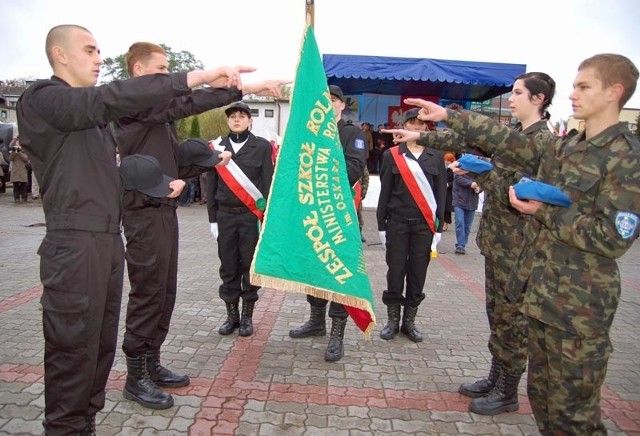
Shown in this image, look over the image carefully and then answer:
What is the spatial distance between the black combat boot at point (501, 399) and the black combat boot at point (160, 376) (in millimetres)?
2090

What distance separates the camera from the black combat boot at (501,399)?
10.6ft

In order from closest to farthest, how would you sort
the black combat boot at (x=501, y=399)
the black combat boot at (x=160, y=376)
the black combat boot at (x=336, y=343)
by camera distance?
the black combat boot at (x=501, y=399)
the black combat boot at (x=160, y=376)
the black combat boot at (x=336, y=343)

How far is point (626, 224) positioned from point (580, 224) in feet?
0.56

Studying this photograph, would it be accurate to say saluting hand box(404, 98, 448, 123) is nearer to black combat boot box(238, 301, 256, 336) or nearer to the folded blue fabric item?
the folded blue fabric item

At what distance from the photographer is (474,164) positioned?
111 inches

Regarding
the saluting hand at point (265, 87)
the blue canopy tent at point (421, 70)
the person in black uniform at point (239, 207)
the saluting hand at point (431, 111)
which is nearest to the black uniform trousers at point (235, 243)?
the person in black uniform at point (239, 207)

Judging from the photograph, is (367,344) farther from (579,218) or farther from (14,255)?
(14,255)

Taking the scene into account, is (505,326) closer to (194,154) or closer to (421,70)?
(194,154)

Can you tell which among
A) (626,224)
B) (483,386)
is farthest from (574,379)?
(483,386)

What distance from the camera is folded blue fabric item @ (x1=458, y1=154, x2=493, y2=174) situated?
2817mm

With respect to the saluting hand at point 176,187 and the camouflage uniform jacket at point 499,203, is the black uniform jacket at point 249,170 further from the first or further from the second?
the camouflage uniform jacket at point 499,203

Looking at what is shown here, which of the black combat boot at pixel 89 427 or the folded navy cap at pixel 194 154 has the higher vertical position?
the folded navy cap at pixel 194 154

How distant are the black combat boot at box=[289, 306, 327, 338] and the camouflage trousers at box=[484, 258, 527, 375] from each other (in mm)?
1734

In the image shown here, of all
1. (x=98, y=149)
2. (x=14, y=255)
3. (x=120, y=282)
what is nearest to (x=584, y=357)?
(x=120, y=282)
